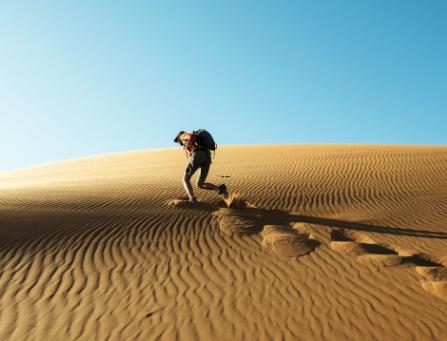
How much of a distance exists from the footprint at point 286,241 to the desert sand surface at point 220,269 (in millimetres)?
33

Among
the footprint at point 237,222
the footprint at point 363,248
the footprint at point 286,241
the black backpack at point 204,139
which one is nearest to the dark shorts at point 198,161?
the black backpack at point 204,139

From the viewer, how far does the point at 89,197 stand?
456 inches

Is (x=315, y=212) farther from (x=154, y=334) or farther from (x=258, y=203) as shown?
(x=154, y=334)

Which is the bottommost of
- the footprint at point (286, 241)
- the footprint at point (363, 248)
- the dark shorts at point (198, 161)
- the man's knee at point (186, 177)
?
the footprint at point (363, 248)

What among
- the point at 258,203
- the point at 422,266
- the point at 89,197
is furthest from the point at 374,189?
the point at 89,197

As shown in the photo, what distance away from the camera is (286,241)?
739cm

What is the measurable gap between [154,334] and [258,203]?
7070 mm

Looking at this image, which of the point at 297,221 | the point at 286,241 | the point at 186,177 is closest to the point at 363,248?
the point at 286,241

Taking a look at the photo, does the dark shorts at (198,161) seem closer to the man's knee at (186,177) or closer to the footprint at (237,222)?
the man's knee at (186,177)

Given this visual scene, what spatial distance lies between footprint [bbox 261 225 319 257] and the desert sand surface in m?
0.03

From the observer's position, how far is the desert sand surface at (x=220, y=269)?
4.61 meters

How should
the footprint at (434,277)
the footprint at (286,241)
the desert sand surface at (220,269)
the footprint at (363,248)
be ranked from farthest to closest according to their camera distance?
the footprint at (286,241) < the footprint at (363,248) < the footprint at (434,277) < the desert sand surface at (220,269)

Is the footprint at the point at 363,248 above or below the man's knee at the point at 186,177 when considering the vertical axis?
below

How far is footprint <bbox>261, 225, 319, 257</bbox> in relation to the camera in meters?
6.95
